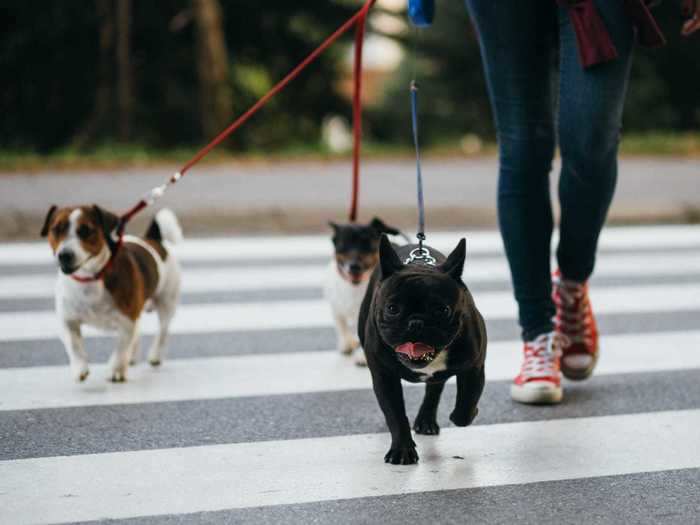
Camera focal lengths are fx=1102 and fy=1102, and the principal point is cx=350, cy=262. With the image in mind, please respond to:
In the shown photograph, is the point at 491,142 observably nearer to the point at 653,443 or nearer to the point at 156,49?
the point at 156,49

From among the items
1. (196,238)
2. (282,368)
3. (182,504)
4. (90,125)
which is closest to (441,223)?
(196,238)

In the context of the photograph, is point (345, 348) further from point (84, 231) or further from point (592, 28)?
point (592, 28)

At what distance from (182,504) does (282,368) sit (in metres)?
1.66

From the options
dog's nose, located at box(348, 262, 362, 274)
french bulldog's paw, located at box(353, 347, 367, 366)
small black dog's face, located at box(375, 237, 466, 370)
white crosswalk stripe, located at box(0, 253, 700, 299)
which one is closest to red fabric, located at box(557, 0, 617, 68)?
small black dog's face, located at box(375, 237, 466, 370)

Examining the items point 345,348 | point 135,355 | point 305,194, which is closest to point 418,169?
point 345,348

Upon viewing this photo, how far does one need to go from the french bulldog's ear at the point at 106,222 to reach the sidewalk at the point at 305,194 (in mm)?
A: 4136

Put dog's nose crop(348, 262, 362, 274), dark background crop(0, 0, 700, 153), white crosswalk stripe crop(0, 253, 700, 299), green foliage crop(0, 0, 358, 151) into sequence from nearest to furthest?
1. dog's nose crop(348, 262, 362, 274)
2. white crosswalk stripe crop(0, 253, 700, 299)
3. dark background crop(0, 0, 700, 153)
4. green foliage crop(0, 0, 358, 151)

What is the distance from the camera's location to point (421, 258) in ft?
10.2

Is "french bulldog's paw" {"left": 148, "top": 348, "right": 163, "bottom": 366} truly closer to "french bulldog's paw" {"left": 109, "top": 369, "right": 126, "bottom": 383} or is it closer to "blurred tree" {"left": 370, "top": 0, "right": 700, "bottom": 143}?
"french bulldog's paw" {"left": 109, "top": 369, "right": 126, "bottom": 383}

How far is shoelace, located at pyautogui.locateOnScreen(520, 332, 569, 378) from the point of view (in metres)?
3.93

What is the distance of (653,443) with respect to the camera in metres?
3.45

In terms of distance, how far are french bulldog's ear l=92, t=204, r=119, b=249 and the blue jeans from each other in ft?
4.77

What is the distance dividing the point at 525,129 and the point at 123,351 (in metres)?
1.72

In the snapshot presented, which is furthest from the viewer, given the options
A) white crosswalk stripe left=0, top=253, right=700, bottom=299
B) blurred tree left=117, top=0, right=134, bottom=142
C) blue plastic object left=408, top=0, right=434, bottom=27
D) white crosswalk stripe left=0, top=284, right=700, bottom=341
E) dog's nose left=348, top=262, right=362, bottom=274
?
blurred tree left=117, top=0, right=134, bottom=142
